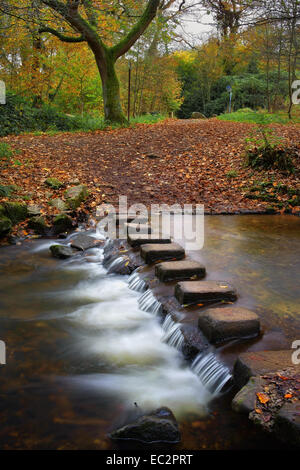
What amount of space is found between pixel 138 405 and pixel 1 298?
2.52 metres

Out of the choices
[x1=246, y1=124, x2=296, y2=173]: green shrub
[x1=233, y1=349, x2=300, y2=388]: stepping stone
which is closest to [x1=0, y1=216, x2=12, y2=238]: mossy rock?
[x1=233, y1=349, x2=300, y2=388]: stepping stone

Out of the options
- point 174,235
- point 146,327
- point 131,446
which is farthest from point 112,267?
point 131,446

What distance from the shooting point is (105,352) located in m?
3.44

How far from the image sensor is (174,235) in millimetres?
6160

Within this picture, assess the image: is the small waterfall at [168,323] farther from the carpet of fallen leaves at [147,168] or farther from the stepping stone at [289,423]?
the carpet of fallen leaves at [147,168]

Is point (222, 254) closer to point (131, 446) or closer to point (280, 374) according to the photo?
point (280, 374)

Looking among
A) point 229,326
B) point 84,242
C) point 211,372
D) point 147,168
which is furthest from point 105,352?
point 147,168

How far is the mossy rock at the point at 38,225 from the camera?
23.5ft

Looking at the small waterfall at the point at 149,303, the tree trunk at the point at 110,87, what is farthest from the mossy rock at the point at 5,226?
the tree trunk at the point at 110,87

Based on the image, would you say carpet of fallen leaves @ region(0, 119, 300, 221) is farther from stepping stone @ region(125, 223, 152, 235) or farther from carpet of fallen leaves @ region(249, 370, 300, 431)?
carpet of fallen leaves @ region(249, 370, 300, 431)

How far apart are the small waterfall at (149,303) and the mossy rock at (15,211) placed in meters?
3.78

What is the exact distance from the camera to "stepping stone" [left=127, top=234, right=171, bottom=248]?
5508mm

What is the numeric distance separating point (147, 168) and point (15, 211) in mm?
4349

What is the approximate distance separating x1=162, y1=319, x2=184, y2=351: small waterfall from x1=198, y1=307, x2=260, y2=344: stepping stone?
0.97 ft
